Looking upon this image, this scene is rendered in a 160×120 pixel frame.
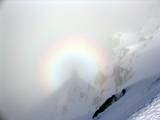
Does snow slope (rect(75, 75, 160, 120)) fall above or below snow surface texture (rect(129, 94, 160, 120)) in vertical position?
below

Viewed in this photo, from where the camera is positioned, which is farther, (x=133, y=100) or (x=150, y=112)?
(x=133, y=100)

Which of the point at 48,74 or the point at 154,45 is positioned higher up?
the point at 154,45

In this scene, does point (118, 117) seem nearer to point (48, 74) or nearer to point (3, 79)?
point (48, 74)

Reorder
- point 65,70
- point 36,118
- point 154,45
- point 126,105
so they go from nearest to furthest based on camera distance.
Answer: point 126,105, point 154,45, point 36,118, point 65,70

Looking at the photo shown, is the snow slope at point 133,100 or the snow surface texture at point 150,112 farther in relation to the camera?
the snow slope at point 133,100

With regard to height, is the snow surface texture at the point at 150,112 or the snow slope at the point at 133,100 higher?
the snow surface texture at the point at 150,112

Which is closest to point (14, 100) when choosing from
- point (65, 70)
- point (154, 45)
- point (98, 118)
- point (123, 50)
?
point (65, 70)

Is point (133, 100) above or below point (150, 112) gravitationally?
below

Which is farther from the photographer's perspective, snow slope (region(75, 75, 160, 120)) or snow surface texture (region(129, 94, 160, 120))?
snow slope (region(75, 75, 160, 120))
